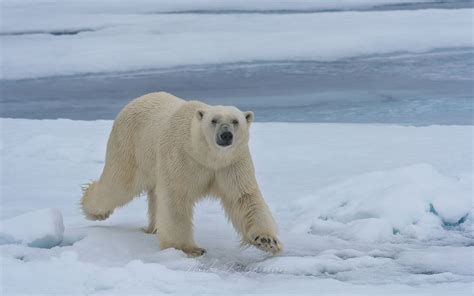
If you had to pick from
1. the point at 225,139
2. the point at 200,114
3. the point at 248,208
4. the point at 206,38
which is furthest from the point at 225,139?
the point at 206,38

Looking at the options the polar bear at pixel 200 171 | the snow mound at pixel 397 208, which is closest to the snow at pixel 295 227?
the snow mound at pixel 397 208

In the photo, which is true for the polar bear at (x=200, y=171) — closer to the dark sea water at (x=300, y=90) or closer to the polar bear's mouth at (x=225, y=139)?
the polar bear's mouth at (x=225, y=139)

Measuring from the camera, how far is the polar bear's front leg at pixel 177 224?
12.3 feet

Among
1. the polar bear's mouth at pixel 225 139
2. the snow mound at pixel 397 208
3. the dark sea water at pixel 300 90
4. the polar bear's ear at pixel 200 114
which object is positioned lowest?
the snow mound at pixel 397 208

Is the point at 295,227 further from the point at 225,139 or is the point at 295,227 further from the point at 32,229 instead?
the point at 32,229

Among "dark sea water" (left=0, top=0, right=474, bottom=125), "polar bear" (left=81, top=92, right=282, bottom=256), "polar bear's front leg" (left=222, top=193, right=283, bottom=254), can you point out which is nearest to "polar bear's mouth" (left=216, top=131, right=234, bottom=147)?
"polar bear" (left=81, top=92, right=282, bottom=256)

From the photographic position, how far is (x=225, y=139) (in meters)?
3.46

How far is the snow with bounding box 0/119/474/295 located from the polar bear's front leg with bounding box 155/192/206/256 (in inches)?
3.4

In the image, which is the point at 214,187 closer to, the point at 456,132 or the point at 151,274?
the point at 151,274

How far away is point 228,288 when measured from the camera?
3125 mm

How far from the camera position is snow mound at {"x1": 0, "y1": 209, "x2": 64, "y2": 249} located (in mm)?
3660

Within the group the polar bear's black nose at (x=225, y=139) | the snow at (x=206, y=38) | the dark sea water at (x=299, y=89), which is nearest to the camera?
the polar bear's black nose at (x=225, y=139)

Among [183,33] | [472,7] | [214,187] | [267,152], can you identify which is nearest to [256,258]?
[214,187]

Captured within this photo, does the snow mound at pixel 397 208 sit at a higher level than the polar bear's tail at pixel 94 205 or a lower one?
higher
